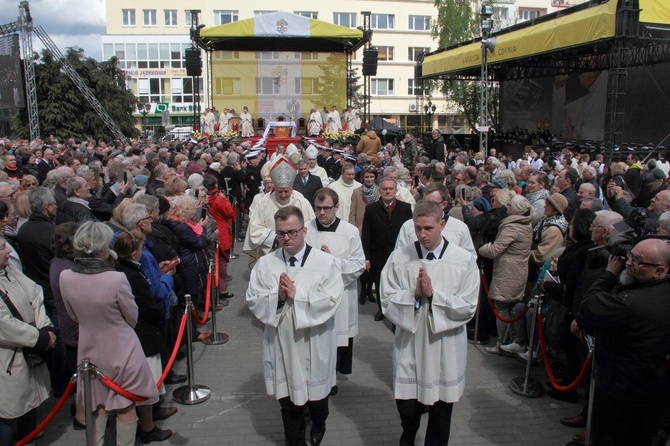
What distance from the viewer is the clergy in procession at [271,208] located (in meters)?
6.24

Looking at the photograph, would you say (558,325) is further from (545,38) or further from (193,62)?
(193,62)

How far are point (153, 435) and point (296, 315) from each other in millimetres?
1757

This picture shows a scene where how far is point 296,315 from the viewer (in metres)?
3.74

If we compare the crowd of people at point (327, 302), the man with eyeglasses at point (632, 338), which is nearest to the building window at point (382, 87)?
the crowd of people at point (327, 302)

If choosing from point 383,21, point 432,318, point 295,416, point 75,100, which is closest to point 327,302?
point 432,318

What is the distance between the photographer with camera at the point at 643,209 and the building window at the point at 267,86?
20.8 meters

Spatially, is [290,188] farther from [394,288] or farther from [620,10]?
[620,10]

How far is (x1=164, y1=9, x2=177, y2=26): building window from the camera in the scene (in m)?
51.2

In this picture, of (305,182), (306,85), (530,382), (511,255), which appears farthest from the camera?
(306,85)

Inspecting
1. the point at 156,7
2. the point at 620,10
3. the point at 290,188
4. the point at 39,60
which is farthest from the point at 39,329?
the point at 156,7

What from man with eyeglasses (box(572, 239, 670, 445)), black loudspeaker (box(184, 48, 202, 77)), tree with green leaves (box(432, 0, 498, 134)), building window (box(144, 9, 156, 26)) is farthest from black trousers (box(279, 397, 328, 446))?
building window (box(144, 9, 156, 26))

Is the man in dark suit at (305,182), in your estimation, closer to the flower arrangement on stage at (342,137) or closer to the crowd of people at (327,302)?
the crowd of people at (327,302)

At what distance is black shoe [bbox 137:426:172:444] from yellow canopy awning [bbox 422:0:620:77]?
14.3 meters

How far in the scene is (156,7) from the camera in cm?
5094
